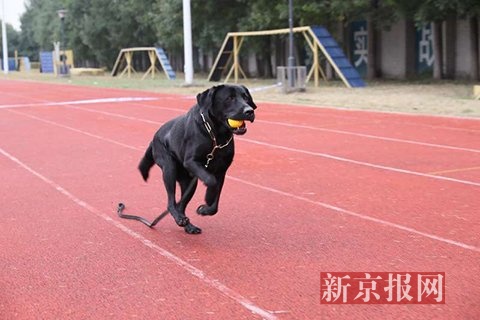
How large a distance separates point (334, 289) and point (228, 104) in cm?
167

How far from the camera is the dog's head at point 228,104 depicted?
527 centimetres

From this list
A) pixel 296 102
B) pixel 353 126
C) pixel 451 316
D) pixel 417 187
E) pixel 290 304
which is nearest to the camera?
pixel 451 316

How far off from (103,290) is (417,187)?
4.74 meters

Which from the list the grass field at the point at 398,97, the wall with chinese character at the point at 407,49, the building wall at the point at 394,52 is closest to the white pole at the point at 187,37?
the grass field at the point at 398,97

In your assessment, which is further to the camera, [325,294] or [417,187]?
[417,187]

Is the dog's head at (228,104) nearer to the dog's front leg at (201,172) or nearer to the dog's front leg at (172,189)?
the dog's front leg at (201,172)

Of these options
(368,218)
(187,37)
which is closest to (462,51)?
(187,37)

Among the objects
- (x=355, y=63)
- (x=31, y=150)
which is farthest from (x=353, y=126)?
(x=355, y=63)

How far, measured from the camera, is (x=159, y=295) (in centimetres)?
464

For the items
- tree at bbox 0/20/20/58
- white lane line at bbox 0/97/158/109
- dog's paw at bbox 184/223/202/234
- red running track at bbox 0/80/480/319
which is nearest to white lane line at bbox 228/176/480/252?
red running track at bbox 0/80/480/319

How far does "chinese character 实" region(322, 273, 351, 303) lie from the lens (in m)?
4.52

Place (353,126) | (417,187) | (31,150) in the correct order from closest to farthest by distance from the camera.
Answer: (417,187) < (31,150) < (353,126)

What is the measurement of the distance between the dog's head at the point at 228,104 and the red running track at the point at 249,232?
112 centimetres

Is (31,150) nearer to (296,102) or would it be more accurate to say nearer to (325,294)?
(325,294)
